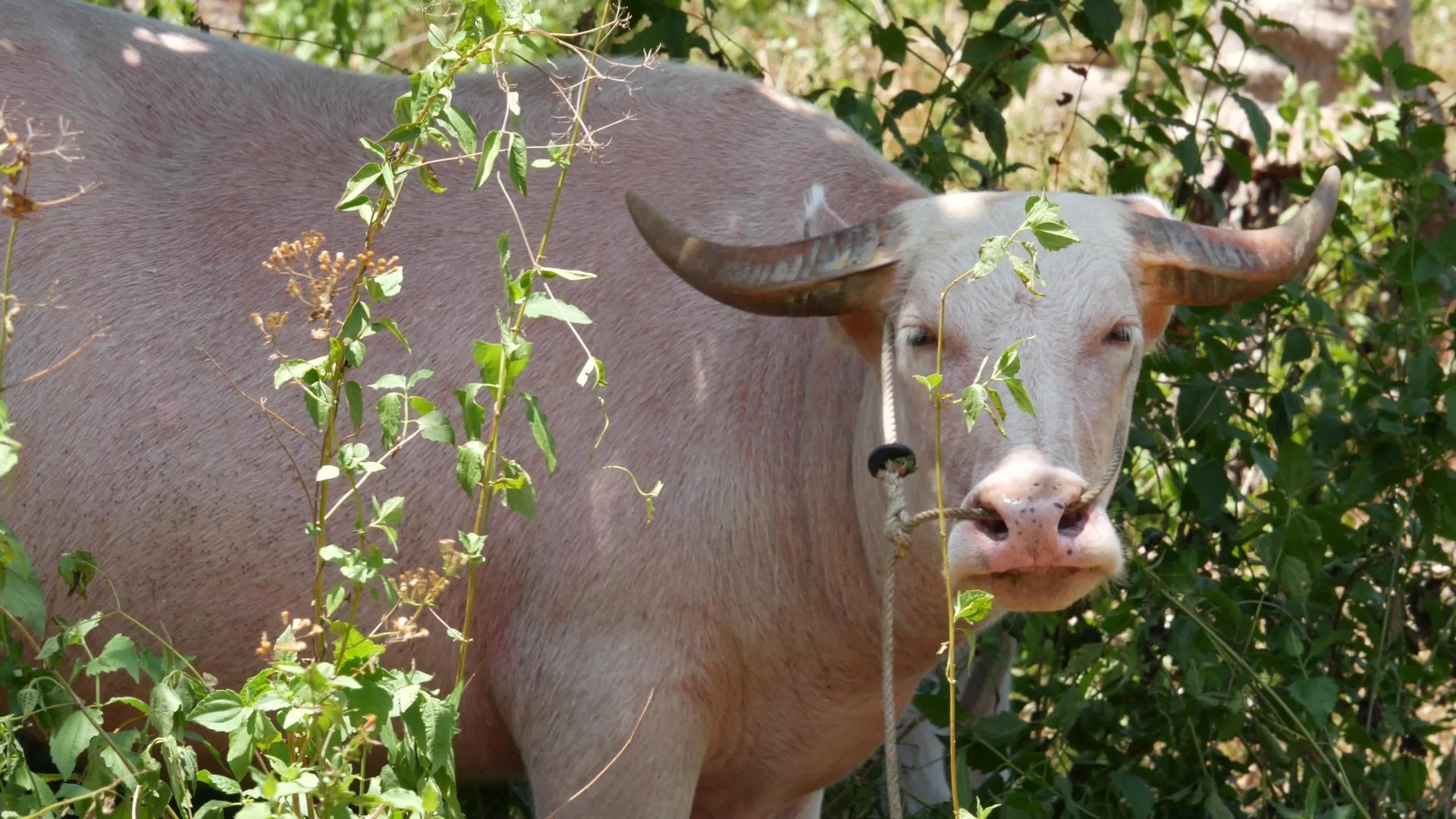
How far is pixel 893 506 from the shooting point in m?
3.20

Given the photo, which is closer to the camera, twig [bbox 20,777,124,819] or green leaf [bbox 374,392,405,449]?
twig [bbox 20,777,124,819]

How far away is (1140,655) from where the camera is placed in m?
5.16

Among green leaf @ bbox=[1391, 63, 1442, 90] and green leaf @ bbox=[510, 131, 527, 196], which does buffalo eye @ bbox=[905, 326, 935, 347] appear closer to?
green leaf @ bbox=[510, 131, 527, 196]

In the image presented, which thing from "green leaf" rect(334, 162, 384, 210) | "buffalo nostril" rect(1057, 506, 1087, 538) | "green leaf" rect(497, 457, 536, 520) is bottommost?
"buffalo nostril" rect(1057, 506, 1087, 538)

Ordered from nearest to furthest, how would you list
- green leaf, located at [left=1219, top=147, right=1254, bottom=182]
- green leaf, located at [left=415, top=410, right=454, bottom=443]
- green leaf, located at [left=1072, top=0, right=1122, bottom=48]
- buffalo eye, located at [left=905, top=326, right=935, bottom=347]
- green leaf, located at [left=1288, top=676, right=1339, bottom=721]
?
1. green leaf, located at [left=415, top=410, right=454, bottom=443]
2. buffalo eye, located at [left=905, top=326, right=935, bottom=347]
3. green leaf, located at [left=1288, top=676, right=1339, bottom=721]
4. green leaf, located at [left=1072, top=0, right=1122, bottom=48]
5. green leaf, located at [left=1219, top=147, right=1254, bottom=182]

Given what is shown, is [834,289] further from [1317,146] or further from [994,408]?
[1317,146]

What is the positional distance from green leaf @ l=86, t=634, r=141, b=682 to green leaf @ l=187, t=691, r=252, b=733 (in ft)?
0.47

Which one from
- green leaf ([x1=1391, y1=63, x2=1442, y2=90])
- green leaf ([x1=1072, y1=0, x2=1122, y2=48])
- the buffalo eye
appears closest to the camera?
the buffalo eye

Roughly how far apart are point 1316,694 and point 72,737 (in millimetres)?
3006

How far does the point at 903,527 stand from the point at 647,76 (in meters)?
1.69

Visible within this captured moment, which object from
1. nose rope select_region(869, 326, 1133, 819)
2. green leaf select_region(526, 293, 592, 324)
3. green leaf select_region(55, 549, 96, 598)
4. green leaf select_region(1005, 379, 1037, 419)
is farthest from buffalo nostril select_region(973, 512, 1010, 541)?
green leaf select_region(55, 549, 96, 598)

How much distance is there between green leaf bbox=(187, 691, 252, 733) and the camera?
2494 mm

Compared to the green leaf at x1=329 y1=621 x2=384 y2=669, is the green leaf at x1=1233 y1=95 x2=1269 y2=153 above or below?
below

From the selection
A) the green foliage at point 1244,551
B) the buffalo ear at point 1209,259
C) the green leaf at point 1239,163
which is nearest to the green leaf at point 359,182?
the buffalo ear at point 1209,259
